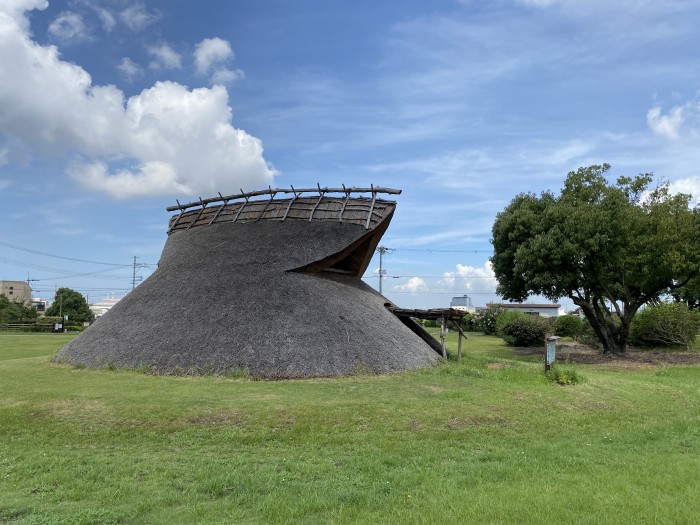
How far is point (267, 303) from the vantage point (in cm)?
1952

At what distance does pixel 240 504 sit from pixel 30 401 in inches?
347

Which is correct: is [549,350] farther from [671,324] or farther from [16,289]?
[16,289]

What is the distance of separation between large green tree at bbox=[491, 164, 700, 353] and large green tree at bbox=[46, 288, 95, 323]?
73707mm

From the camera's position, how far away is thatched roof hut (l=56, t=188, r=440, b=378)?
18.0 metres

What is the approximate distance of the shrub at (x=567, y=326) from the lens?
5056 centimetres

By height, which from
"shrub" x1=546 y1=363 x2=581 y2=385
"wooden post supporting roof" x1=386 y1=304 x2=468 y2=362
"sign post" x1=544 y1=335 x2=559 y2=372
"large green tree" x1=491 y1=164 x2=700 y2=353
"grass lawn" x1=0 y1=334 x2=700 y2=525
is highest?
"large green tree" x1=491 y1=164 x2=700 y2=353

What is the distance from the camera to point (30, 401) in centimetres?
1262

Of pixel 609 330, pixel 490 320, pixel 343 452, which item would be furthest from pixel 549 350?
pixel 490 320

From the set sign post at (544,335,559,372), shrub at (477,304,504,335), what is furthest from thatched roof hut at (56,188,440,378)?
shrub at (477,304,504,335)

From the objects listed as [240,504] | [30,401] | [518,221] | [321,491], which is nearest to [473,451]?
[321,491]

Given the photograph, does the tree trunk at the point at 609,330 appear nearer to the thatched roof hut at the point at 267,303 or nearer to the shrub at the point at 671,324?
the shrub at the point at 671,324

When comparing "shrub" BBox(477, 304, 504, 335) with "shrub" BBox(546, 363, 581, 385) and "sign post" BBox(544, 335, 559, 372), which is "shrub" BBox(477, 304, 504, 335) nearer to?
"sign post" BBox(544, 335, 559, 372)

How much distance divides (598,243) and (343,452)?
23887mm

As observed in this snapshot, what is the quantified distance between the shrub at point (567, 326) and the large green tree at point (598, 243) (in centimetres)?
1710
